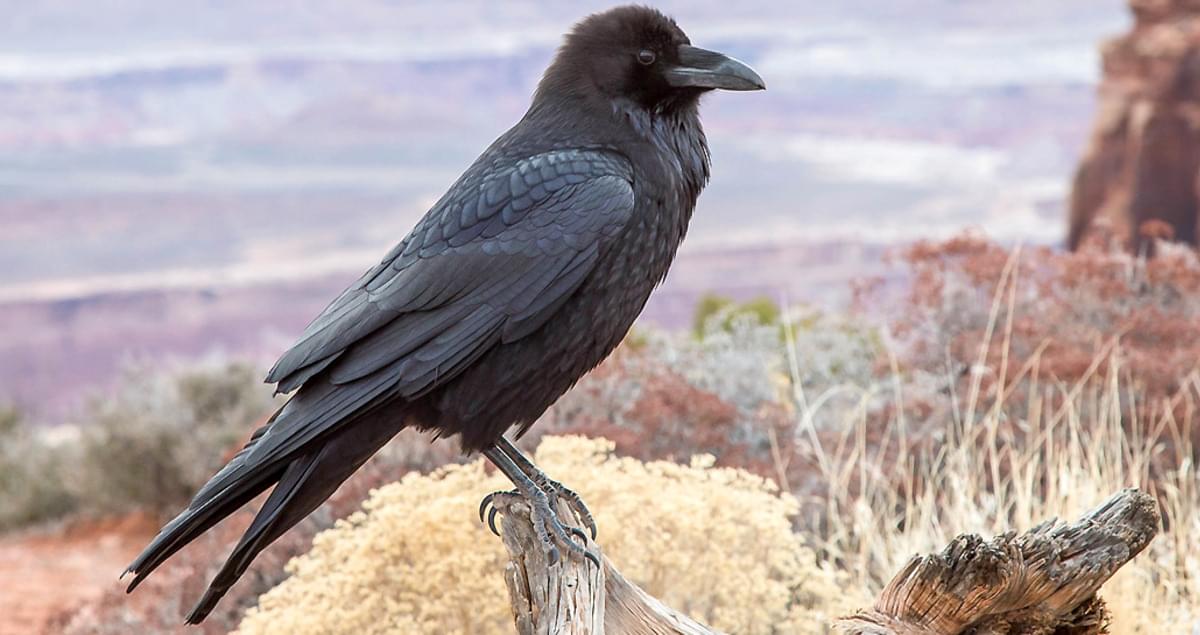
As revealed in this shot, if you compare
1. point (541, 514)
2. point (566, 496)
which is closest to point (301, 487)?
point (541, 514)

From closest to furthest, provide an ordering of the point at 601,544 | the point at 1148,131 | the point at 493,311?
the point at 493,311 < the point at 601,544 < the point at 1148,131

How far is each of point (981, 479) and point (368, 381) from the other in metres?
3.33

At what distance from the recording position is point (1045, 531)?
2926mm

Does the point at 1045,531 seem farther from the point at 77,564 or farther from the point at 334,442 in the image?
the point at 77,564

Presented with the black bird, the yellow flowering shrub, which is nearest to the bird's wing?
the black bird

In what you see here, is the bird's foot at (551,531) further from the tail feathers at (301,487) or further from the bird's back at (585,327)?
the tail feathers at (301,487)

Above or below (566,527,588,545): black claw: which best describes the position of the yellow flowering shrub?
above

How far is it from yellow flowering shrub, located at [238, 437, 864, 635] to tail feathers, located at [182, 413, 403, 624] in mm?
748

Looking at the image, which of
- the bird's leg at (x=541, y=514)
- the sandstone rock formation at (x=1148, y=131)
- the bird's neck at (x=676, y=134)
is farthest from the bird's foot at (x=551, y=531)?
the sandstone rock formation at (x=1148, y=131)

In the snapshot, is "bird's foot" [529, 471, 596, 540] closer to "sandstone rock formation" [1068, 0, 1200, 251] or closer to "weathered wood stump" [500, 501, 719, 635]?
"weathered wood stump" [500, 501, 719, 635]

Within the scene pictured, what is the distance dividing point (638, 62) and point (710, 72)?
199 millimetres

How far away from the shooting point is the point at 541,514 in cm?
319

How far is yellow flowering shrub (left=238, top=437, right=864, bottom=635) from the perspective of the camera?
3.86m

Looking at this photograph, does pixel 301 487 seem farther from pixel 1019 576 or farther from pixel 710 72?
pixel 1019 576
